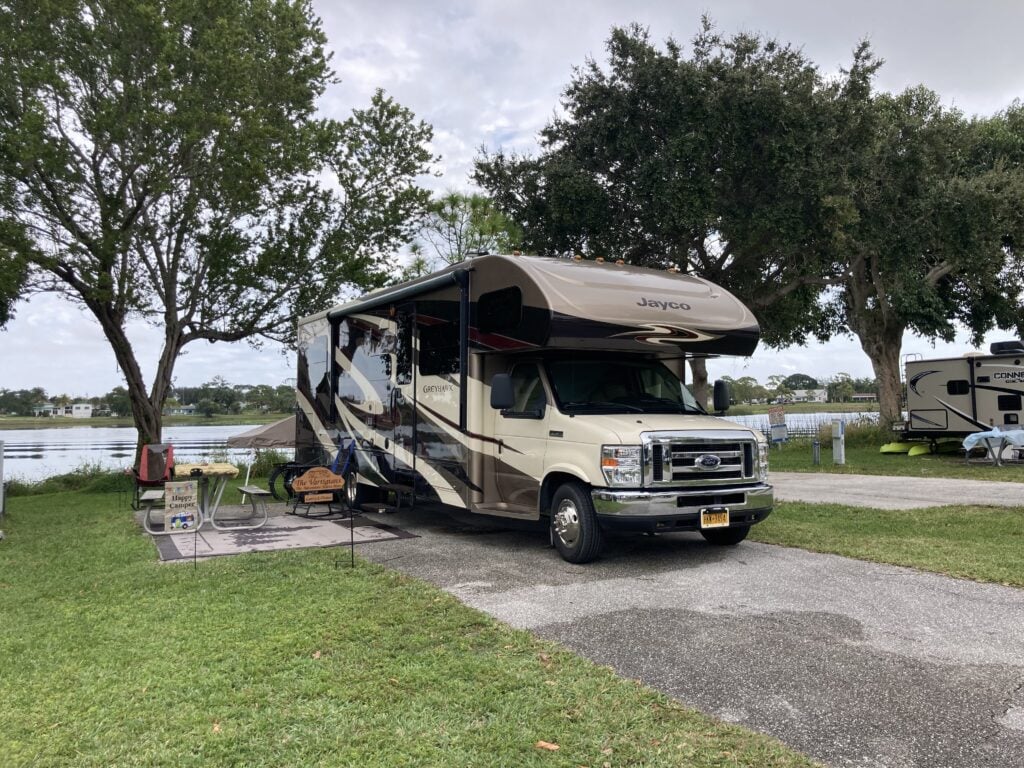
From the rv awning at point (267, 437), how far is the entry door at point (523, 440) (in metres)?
10.3

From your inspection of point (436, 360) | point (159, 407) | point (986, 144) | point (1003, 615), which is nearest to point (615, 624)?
point (1003, 615)

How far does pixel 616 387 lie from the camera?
7.73 meters

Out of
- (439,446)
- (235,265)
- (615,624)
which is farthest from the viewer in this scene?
(235,265)

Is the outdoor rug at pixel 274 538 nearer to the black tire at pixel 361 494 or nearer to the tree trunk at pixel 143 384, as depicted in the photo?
the black tire at pixel 361 494

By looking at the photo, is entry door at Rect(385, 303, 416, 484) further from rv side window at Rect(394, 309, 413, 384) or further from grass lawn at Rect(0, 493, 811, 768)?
grass lawn at Rect(0, 493, 811, 768)

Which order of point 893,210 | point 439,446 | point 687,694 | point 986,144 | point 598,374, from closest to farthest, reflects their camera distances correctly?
point 687,694
point 598,374
point 439,446
point 893,210
point 986,144

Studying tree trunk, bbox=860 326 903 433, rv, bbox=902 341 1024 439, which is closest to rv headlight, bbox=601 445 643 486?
rv, bbox=902 341 1024 439

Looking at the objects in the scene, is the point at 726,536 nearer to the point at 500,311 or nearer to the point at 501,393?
the point at 501,393

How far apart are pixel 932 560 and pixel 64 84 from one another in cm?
1648

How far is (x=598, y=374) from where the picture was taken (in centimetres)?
771

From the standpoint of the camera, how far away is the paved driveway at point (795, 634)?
3.46m

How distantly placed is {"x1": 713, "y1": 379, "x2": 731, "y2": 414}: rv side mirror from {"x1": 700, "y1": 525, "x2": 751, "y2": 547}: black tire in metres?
1.70

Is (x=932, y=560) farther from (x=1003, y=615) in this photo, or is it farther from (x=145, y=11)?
(x=145, y=11)

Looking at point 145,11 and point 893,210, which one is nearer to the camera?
point 145,11
